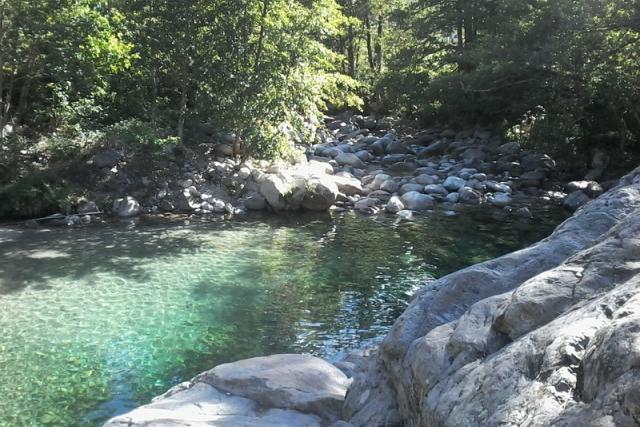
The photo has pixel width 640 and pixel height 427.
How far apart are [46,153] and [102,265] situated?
19.2ft

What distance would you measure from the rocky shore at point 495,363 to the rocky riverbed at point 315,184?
9.08 meters

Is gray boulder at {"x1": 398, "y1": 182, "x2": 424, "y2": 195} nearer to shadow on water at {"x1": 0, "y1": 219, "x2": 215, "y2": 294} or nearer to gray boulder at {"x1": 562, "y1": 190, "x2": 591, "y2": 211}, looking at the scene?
gray boulder at {"x1": 562, "y1": 190, "x2": 591, "y2": 211}

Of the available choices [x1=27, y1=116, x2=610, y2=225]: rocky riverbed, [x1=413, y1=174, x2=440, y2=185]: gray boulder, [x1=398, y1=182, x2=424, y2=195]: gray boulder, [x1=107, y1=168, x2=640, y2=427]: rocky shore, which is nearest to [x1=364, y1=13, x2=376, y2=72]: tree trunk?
[x1=27, y1=116, x2=610, y2=225]: rocky riverbed

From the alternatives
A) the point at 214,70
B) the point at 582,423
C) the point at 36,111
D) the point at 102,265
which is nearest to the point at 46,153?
the point at 36,111

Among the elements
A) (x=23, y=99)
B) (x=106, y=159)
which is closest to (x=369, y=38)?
(x=106, y=159)

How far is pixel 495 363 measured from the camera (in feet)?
9.71

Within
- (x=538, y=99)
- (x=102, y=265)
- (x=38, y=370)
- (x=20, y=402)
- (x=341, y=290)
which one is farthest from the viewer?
(x=538, y=99)

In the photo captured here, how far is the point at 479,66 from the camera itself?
18.4 metres

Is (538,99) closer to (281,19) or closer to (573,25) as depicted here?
(573,25)

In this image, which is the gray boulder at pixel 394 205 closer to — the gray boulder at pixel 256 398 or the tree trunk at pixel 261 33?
the tree trunk at pixel 261 33

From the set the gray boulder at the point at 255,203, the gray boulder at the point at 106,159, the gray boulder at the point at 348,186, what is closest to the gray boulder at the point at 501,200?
the gray boulder at the point at 348,186

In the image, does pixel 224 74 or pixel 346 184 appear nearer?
pixel 224 74

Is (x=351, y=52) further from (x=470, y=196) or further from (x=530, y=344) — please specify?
(x=530, y=344)

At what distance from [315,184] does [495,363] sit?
12170 mm
